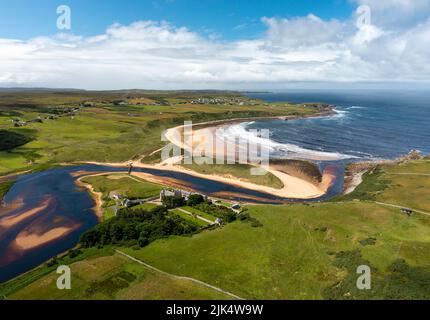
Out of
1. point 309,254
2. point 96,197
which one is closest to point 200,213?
point 309,254

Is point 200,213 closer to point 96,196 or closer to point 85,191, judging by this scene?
point 96,196

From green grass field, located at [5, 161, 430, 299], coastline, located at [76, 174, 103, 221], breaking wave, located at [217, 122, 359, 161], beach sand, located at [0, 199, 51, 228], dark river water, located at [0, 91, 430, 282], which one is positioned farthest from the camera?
breaking wave, located at [217, 122, 359, 161]

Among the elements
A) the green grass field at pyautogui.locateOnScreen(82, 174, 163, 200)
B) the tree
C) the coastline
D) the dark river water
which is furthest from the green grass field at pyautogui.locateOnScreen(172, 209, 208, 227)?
the dark river water

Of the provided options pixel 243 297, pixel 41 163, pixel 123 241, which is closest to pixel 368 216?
pixel 243 297

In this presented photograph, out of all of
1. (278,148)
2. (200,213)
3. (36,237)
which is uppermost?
(278,148)

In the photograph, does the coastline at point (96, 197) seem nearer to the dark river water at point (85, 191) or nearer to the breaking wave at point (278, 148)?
the dark river water at point (85, 191)

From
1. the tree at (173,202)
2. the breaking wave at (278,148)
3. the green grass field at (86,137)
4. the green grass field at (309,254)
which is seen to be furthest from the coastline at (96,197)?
the breaking wave at (278,148)

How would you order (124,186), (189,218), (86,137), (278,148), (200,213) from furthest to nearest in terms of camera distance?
(86,137), (278,148), (124,186), (200,213), (189,218)

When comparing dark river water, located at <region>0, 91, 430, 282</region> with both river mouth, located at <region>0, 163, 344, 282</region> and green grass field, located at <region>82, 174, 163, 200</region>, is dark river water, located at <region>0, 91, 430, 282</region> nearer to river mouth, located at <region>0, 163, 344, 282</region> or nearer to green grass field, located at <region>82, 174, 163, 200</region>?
river mouth, located at <region>0, 163, 344, 282</region>

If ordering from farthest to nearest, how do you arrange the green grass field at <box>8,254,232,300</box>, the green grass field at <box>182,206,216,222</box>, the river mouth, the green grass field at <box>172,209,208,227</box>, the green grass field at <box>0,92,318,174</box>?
the green grass field at <box>0,92,318,174</box>, the green grass field at <box>182,206,216,222</box>, the green grass field at <box>172,209,208,227</box>, the river mouth, the green grass field at <box>8,254,232,300</box>
